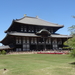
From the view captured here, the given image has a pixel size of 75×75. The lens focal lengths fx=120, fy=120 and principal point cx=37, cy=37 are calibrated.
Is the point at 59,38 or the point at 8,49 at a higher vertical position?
the point at 59,38

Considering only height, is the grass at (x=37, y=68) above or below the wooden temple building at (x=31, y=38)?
below

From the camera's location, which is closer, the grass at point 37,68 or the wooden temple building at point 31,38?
the grass at point 37,68

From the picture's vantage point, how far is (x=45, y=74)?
764cm

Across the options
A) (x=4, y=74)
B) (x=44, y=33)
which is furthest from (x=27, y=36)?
(x=4, y=74)

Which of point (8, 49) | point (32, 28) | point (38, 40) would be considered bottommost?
point (8, 49)

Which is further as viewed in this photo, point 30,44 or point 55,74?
point 30,44

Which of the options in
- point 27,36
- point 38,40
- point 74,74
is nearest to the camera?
point 74,74

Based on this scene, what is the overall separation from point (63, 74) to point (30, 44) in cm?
2904

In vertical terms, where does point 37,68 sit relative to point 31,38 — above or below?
below

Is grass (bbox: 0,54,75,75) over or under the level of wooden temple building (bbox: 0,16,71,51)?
under

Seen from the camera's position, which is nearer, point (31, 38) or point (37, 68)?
point (37, 68)

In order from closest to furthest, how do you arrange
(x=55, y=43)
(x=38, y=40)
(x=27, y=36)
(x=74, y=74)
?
(x=74, y=74) < (x=27, y=36) < (x=38, y=40) < (x=55, y=43)

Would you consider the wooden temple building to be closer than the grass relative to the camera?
No

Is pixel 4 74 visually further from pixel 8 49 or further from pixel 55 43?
pixel 55 43
